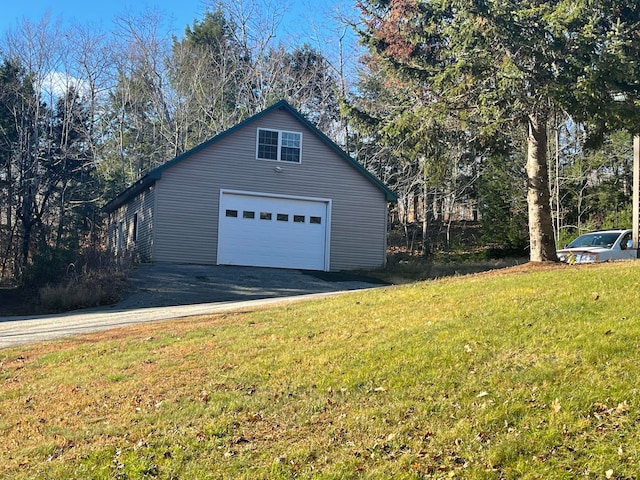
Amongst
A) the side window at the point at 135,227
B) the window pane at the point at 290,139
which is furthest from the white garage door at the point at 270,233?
the side window at the point at 135,227

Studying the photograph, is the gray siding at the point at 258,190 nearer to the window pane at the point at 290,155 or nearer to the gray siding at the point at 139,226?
the window pane at the point at 290,155

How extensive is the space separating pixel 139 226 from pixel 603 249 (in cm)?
1622

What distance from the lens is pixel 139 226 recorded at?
23469mm

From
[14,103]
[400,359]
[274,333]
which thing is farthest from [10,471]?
[14,103]

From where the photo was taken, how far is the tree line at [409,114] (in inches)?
458

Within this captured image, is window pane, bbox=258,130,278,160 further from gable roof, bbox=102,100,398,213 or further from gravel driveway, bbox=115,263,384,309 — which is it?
gravel driveway, bbox=115,263,384,309

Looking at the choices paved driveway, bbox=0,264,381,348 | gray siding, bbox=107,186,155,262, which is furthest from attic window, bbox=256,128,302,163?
paved driveway, bbox=0,264,381,348

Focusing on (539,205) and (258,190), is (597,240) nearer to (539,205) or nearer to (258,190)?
(539,205)

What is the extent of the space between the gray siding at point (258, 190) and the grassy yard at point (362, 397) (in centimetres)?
1303

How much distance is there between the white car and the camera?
49.1 feet

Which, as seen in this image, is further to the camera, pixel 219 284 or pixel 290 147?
pixel 290 147

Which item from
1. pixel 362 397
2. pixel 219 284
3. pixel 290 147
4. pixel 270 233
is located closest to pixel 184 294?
pixel 219 284

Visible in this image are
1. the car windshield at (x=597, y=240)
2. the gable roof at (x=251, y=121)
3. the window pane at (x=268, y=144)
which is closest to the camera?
the car windshield at (x=597, y=240)

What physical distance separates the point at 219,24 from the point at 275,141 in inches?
793
